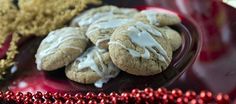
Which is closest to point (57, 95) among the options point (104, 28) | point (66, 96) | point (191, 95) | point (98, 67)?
point (66, 96)

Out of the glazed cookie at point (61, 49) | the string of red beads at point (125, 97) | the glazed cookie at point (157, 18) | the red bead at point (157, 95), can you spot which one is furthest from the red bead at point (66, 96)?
the glazed cookie at point (157, 18)

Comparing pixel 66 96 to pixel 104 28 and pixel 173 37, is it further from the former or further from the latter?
pixel 173 37

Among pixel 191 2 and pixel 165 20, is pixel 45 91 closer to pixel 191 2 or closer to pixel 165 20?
pixel 165 20

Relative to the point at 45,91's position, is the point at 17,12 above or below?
above

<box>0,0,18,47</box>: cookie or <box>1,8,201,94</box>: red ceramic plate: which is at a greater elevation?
<box>0,0,18,47</box>: cookie

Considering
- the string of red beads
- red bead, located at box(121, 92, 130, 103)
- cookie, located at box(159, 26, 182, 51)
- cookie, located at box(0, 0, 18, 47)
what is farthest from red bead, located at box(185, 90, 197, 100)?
cookie, located at box(0, 0, 18, 47)

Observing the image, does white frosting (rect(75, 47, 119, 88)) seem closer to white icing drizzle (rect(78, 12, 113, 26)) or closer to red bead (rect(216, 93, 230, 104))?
white icing drizzle (rect(78, 12, 113, 26))

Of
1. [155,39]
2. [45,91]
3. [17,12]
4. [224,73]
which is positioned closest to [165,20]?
[155,39]
